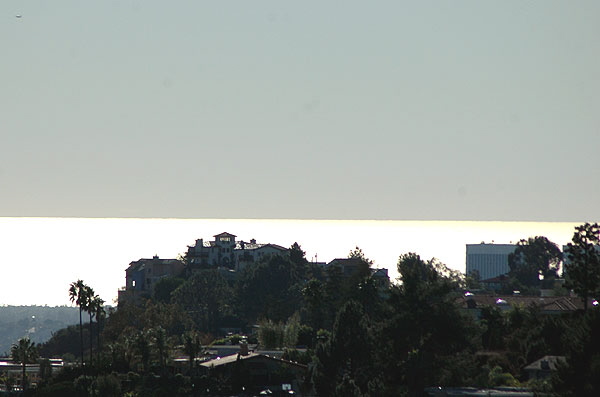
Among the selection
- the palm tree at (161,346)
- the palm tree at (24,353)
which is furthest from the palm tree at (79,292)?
the palm tree at (161,346)

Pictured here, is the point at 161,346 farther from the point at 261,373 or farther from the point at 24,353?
the point at 24,353

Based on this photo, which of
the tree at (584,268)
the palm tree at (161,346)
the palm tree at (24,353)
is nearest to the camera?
the tree at (584,268)

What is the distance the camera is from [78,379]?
12550cm

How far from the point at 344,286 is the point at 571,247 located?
52.8 metres

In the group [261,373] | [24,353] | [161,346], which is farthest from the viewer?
[24,353]

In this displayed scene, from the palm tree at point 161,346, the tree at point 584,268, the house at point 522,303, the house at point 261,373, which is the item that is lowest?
the house at point 261,373

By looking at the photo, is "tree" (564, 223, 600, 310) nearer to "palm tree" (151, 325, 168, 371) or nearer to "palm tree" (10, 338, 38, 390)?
"palm tree" (151, 325, 168, 371)

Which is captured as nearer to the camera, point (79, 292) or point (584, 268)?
point (584, 268)

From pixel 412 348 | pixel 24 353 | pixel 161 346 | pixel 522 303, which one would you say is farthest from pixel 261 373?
pixel 522 303

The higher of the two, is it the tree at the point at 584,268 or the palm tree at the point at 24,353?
the tree at the point at 584,268

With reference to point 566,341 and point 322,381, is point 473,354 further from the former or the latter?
point 566,341

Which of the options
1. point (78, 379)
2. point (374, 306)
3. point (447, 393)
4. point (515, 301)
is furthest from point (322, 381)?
point (515, 301)

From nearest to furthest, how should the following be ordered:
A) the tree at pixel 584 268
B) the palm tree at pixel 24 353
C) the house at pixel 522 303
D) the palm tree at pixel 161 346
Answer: the tree at pixel 584 268 → the palm tree at pixel 161 346 → the palm tree at pixel 24 353 → the house at pixel 522 303

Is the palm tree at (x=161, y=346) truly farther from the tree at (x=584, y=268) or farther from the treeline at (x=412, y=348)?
the tree at (x=584, y=268)
